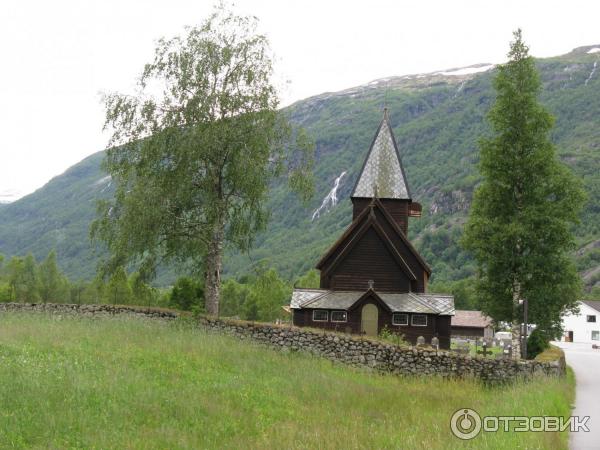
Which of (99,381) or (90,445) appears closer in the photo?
(90,445)

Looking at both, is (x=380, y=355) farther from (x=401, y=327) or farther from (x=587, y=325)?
(x=587, y=325)

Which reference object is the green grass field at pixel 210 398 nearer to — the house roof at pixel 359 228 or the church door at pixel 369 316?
the church door at pixel 369 316

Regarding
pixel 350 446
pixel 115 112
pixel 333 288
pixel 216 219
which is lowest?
pixel 350 446

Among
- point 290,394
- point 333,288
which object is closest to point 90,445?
point 290,394

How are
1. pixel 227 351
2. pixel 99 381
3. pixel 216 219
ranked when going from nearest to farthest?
1. pixel 99 381
2. pixel 227 351
3. pixel 216 219

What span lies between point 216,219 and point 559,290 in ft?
51.1

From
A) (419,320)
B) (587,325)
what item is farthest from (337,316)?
(587,325)

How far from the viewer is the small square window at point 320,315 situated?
3794 cm

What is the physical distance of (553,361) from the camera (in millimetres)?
25328

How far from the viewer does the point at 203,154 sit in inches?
1201

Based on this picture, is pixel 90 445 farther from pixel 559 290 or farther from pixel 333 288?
pixel 333 288

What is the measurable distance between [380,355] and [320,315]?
444 inches

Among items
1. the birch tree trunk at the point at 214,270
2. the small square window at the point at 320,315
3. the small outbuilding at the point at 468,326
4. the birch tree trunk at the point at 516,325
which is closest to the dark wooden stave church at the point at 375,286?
the small square window at the point at 320,315

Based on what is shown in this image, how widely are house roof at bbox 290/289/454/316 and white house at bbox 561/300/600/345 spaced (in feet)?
258
